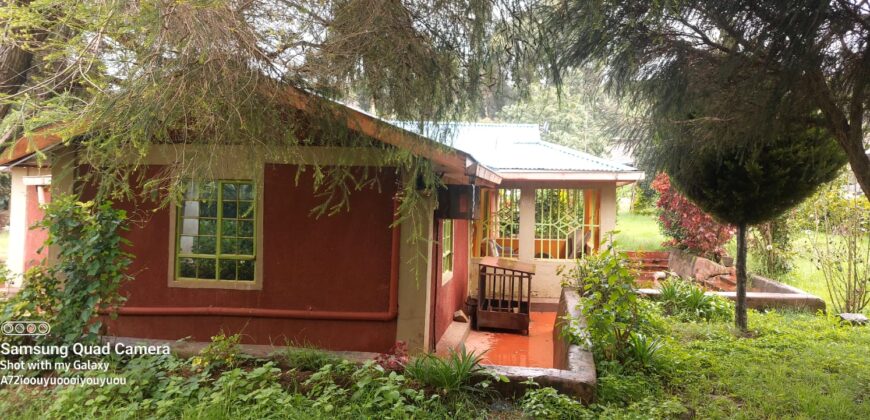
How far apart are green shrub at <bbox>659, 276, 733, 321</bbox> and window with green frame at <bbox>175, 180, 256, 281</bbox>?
5892 mm

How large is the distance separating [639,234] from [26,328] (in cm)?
2083

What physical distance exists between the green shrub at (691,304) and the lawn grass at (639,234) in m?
6.92

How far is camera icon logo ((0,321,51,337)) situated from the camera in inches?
177

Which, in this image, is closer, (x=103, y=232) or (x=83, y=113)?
(x=83, y=113)

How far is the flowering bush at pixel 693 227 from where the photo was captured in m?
12.2

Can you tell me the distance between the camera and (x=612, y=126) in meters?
6.37

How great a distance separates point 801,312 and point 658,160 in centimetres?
373

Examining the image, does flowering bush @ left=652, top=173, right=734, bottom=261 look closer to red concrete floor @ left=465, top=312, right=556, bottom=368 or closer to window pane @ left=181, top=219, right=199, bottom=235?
red concrete floor @ left=465, top=312, right=556, bottom=368

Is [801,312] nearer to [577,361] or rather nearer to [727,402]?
[727,402]

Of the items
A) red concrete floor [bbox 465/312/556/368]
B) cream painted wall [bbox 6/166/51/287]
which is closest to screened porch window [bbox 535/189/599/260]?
red concrete floor [bbox 465/312/556/368]

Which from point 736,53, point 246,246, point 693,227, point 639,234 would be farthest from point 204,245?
point 639,234

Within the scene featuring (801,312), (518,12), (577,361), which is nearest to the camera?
(518,12)

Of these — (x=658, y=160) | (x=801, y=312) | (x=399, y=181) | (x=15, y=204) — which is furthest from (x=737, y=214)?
(x=15, y=204)

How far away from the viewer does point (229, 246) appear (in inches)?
234
